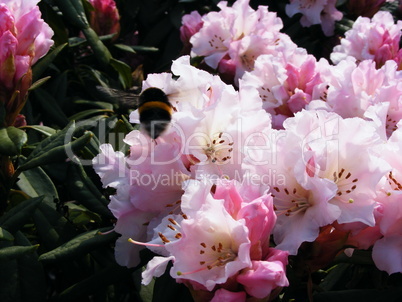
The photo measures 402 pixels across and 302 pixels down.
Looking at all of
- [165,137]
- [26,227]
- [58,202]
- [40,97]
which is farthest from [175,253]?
[40,97]

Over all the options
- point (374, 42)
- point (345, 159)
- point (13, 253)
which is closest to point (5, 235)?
point (13, 253)

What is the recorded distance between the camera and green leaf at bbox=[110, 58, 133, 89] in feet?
6.82

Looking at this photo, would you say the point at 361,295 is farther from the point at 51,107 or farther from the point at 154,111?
the point at 51,107

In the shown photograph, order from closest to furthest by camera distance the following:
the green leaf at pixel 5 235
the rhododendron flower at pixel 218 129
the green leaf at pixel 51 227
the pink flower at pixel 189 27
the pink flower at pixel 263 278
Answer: the pink flower at pixel 263 278 < the rhododendron flower at pixel 218 129 < the green leaf at pixel 5 235 < the green leaf at pixel 51 227 < the pink flower at pixel 189 27

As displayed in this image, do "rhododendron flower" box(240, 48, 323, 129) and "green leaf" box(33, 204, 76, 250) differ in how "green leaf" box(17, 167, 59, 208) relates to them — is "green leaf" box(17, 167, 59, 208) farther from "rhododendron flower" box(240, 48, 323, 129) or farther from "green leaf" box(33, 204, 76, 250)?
"rhododendron flower" box(240, 48, 323, 129)

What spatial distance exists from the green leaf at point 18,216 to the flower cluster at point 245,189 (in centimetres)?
21

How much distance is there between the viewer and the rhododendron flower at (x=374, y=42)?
6.26 ft

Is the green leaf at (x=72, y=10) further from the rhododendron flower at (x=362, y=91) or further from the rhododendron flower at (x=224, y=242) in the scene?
the rhododendron flower at (x=224, y=242)

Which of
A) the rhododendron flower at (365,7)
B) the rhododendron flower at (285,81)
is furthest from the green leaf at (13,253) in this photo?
the rhododendron flower at (365,7)

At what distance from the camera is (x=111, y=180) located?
4.03 feet

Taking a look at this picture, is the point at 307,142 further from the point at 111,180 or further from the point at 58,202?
the point at 58,202

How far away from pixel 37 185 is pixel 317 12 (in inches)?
57.9

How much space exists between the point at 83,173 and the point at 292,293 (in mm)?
624

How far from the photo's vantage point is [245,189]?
101 centimetres
